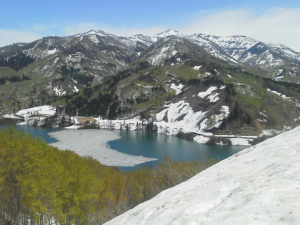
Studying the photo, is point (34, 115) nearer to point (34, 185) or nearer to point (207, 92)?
point (207, 92)

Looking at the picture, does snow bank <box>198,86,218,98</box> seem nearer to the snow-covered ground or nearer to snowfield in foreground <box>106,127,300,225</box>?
the snow-covered ground

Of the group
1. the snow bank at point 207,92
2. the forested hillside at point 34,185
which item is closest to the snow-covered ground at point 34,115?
the snow bank at point 207,92

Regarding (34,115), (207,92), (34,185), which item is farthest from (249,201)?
(34,115)

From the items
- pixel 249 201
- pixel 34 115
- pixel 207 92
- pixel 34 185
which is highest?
pixel 207 92

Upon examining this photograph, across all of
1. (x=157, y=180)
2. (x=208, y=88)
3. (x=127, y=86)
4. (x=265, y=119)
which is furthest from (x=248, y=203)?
(x=127, y=86)

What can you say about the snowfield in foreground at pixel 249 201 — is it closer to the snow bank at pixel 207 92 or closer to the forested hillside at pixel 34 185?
the forested hillside at pixel 34 185

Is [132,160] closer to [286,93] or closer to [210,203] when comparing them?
[210,203]

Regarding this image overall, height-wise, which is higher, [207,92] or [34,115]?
[207,92]

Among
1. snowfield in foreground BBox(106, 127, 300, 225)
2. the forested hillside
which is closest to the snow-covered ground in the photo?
the forested hillside

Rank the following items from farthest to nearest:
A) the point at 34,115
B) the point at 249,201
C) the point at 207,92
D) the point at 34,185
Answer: the point at 34,115, the point at 207,92, the point at 34,185, the point at 249,201

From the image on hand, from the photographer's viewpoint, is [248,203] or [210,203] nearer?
[248,203]

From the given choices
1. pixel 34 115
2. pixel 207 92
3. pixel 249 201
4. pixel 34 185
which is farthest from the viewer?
pixel 34 115
